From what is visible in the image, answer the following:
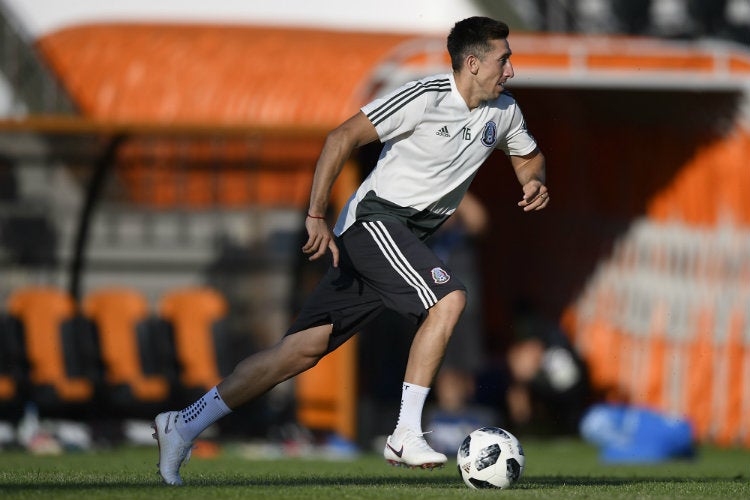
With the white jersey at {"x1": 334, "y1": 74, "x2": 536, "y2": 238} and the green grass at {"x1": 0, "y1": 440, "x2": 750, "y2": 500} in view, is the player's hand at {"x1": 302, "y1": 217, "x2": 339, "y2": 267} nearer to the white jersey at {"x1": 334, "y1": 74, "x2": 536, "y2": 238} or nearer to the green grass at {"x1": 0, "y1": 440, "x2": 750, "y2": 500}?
the white jersey at {"x1": 334, "y1": 74, "x2": 536, "y2": 238}

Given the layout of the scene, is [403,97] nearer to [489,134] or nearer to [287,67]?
[489,134]

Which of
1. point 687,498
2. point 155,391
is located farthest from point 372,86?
point 687,498

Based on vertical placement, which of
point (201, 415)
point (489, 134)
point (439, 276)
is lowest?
point (201, 415)

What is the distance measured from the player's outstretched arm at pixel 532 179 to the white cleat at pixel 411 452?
1399mm

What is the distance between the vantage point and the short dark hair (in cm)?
803

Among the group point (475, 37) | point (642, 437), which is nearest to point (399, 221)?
point (475, 37)

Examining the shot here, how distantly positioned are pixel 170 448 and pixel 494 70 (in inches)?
99.2

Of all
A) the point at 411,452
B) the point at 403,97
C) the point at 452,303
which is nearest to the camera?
the point at 411,452

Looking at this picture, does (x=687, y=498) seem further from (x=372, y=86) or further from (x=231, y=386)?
(x=372, y=86)

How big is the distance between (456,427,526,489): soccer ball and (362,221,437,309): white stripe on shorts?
0.75 m

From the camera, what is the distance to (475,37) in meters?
8.05

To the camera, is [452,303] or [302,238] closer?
[452,303]

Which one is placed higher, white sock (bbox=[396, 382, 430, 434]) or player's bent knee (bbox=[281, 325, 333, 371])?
player's bent knee (bbox=[281, 325, 333, 371])

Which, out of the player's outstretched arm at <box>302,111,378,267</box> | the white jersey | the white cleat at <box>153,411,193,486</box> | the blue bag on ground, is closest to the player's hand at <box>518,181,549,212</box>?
the white jersey
